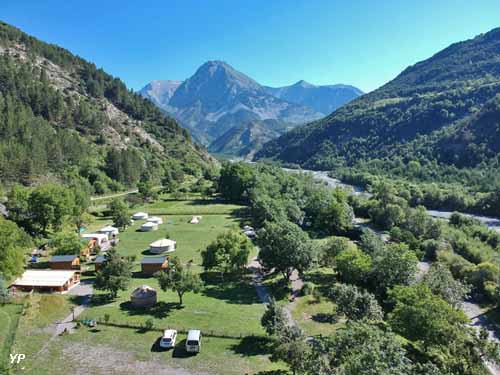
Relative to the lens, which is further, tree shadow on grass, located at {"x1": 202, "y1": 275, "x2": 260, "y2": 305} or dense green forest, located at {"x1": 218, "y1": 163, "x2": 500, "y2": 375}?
tree shadow on grass, located at {"x1": 202, "y1": 275, "x2": 260, "y2": 305}

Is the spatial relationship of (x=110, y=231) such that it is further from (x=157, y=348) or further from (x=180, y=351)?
(x=180, y=351)

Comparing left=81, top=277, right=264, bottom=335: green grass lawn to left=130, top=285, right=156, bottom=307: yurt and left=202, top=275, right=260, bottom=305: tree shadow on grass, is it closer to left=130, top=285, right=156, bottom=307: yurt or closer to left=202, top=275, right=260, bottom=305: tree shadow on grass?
left=202, top=275, right=260, bottom=305: tree shadow on grass

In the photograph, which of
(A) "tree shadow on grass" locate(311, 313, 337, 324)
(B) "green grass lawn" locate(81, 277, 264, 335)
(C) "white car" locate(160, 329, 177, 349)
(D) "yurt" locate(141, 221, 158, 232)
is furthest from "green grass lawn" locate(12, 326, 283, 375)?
(D) "yurt" locate(141, 221, 158, 232)

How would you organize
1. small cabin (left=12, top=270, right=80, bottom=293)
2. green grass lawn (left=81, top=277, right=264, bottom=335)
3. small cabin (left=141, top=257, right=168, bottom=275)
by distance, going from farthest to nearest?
small cabin (left=141, top=257, right=168, bottom=275)
small cabin (left=12, top=270, right=80, bottom=293)
green grass lawn (left=81, top=277, right=264, bottom=335)

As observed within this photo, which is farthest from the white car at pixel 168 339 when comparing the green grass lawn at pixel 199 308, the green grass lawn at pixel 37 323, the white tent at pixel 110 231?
the white tent at pixel 110 231

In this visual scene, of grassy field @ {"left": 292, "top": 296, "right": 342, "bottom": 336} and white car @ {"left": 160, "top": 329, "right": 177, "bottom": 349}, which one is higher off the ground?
white car @ {"left": 160, "top": 329, "right": 177, "bottom": 349}

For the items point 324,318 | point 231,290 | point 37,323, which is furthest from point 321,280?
point 37,323

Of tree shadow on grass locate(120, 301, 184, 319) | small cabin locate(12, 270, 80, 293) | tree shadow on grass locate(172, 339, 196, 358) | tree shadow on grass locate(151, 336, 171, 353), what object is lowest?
tree shadow on grass locate(172, 339, 196, 358)
